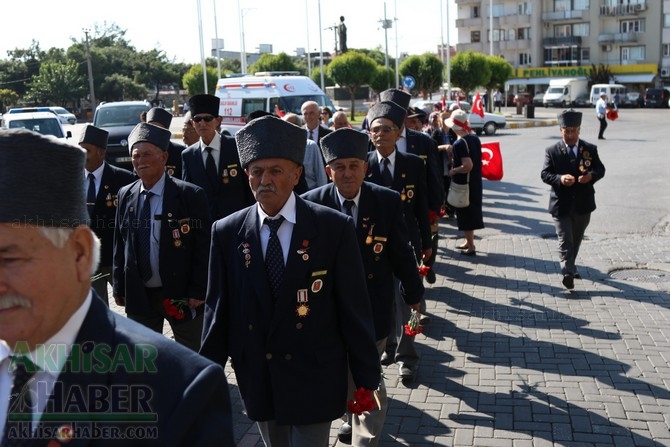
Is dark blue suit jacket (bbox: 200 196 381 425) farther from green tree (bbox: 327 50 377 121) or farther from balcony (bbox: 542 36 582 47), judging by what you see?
balcony (bbox: 542 36 582 47)

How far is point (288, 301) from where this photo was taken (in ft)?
12.3

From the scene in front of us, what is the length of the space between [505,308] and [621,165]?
47.3ft

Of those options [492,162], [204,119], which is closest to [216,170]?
[204,119]

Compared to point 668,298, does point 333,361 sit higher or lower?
higher

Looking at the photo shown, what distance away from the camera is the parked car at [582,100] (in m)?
66.4

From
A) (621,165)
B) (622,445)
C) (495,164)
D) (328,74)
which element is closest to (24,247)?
(622,445)

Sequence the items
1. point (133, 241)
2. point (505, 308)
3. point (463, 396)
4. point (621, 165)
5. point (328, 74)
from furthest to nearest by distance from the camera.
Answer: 1. point (328, 74)
2. point (621, 165)
3. point (505, 308)
4. point (463, 396)
5. point (133, 241)

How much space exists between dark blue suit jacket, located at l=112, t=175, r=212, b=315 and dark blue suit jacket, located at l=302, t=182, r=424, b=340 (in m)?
0.86

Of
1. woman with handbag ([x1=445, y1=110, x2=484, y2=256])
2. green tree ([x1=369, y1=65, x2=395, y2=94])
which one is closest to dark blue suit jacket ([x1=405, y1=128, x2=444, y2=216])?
woman with handbag ([x1=445, y1=110, x2=484, y2=256])

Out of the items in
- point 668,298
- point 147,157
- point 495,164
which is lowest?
point 668,298

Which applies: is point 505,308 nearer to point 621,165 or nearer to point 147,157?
point 147,157

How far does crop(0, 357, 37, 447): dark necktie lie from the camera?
6.19ft

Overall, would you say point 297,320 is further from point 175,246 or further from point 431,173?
point 431,173

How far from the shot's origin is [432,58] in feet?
168
